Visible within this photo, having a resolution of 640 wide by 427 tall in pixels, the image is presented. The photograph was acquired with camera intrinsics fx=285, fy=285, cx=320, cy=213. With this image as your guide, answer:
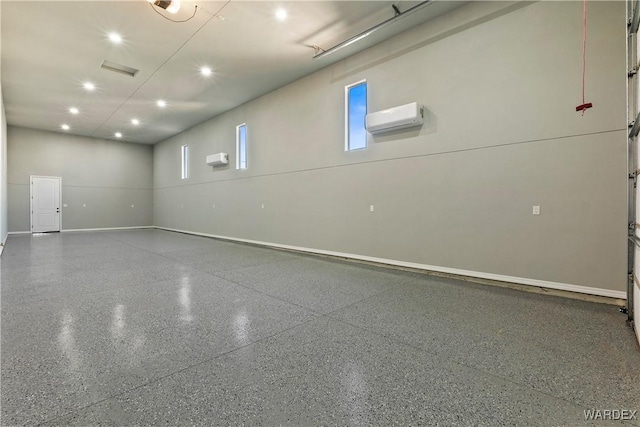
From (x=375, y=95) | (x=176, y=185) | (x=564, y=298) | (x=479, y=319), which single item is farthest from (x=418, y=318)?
(x=176, y=185)

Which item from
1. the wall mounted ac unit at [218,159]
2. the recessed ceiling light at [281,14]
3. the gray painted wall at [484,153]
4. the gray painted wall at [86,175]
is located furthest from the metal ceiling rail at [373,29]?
the gray painted wall at [86,175]

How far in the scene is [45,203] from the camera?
11.0 metres

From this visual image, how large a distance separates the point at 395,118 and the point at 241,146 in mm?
5336

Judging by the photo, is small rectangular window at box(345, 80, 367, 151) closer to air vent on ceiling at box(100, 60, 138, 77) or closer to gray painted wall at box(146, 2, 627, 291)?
gray painted wall at box(146, 2, 627, 291)

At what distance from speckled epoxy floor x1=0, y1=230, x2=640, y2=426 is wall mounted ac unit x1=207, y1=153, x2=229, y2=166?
5.54 m

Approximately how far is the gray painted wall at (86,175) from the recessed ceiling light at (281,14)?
11.7 meters

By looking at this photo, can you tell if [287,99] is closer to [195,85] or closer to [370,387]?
[195,85]

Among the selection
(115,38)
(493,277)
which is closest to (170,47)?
(115,38)

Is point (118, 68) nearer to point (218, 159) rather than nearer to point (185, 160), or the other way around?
point (218, 159)

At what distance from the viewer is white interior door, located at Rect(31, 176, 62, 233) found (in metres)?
10.8

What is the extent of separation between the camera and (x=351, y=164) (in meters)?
5.81

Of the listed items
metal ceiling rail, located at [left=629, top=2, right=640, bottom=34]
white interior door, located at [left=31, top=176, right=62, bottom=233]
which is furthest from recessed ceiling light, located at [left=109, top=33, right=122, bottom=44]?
white interior door, located at [left=31, top=176, right=62, bottom=233]

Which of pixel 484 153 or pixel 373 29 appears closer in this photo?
pixel 484 153

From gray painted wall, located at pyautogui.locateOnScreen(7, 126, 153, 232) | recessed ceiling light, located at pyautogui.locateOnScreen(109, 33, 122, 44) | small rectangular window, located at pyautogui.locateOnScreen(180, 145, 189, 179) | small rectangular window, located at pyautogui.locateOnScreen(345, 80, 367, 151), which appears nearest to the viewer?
recessed ceiling light, located at pyautogui.locateOnScreen(109, 33, 122, 44)
